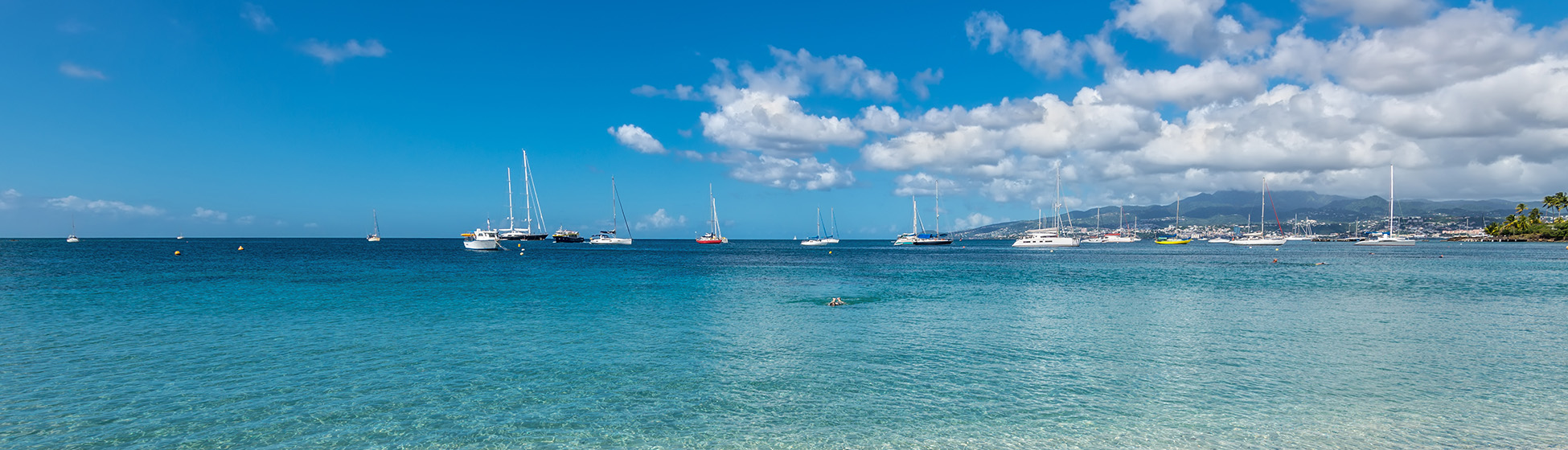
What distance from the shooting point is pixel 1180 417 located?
44.4 ft

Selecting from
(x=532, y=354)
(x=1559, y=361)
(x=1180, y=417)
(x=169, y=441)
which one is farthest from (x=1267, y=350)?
(x=169, y=441)

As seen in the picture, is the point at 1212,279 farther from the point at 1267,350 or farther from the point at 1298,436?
the point at 1298,436

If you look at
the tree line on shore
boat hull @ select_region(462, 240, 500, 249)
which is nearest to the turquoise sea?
boat hull @ select_region(462, 240, 500, 249)

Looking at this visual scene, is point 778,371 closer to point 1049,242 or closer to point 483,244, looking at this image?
point 483,244

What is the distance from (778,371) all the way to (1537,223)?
241956mm

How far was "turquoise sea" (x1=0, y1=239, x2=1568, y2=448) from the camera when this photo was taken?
1254 cm

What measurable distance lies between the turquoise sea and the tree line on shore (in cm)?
18554

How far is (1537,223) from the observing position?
17650 centimetres

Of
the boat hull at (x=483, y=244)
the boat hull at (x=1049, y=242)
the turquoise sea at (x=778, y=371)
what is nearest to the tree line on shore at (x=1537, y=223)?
the boat hull at (x=1049, y=242)

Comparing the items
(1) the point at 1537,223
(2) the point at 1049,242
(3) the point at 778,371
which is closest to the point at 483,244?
(3) the point at 778,371

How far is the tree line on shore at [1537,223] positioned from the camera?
16550cm

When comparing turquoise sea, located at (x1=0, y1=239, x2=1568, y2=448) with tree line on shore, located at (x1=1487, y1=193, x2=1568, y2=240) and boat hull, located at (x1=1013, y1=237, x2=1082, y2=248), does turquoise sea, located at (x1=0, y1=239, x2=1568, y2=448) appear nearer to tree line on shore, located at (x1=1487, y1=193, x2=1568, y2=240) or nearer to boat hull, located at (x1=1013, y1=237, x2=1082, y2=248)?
boat hull, located at (x1=1013, y1=237, x2=1082, y2=248)

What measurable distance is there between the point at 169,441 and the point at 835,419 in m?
11.1

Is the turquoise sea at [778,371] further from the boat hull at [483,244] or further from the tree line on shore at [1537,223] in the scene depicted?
the tree line on shore at [1537,223]
